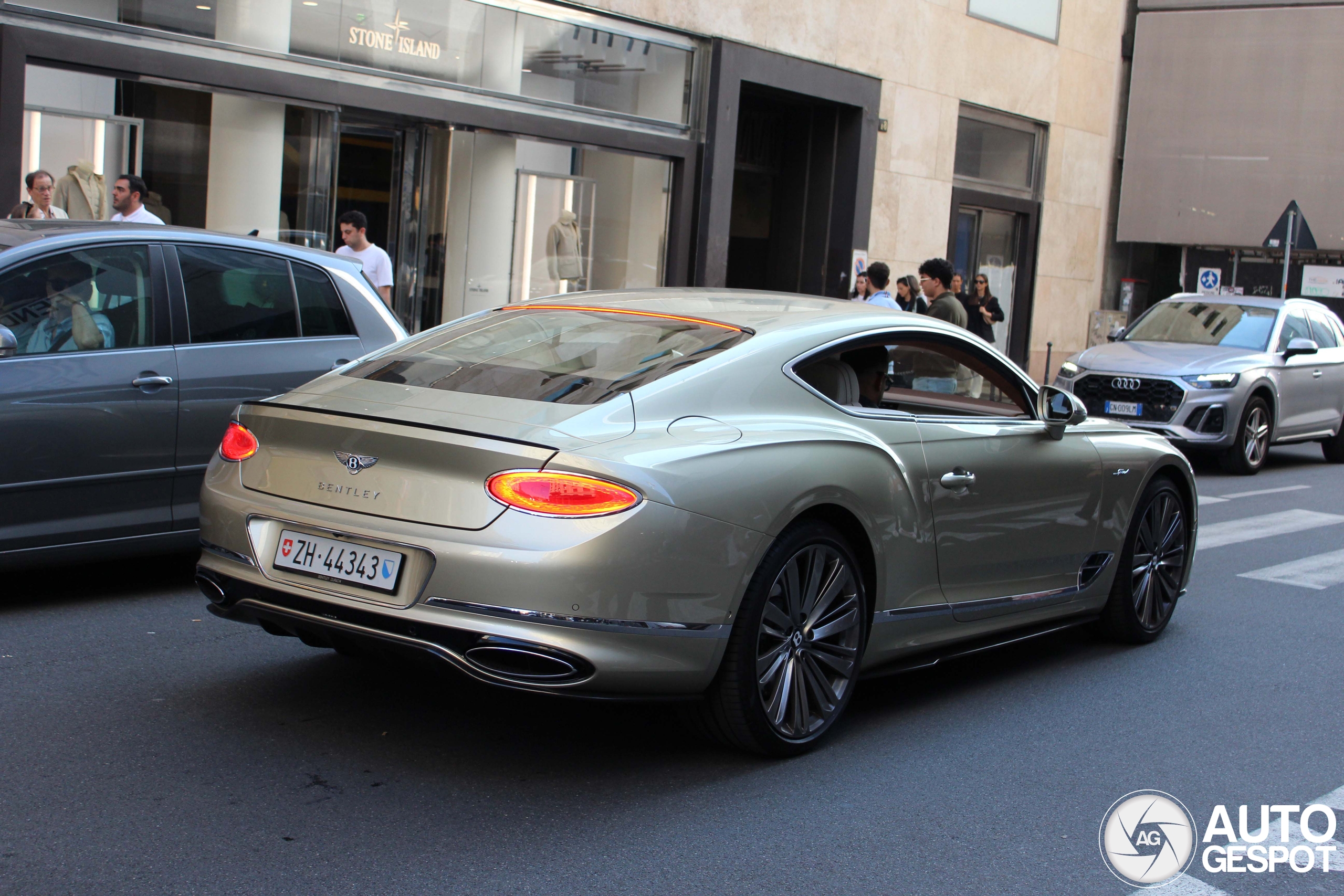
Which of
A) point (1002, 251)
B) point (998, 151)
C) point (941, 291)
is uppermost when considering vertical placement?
point (998, 151)

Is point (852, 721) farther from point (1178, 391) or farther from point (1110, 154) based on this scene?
point (1110, 154)

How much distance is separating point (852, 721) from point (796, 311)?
1468 mm

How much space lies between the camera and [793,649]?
4375mm

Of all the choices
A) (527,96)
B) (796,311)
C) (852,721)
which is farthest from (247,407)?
(527,96)

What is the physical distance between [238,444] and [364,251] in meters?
8.08

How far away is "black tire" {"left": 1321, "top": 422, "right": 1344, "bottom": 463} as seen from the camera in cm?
1573

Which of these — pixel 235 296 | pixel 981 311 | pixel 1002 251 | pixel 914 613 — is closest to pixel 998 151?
pixel 1002 251

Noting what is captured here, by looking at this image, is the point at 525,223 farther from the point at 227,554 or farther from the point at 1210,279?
the point at 1210,279

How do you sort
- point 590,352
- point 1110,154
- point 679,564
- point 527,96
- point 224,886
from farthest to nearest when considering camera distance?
point 1110,154 < point 527,96 < point 590,352 < point 679,564 < point 224,886

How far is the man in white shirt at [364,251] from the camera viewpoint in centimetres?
1208

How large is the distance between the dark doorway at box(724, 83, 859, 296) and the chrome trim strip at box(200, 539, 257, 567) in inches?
579

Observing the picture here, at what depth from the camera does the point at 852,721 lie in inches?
195

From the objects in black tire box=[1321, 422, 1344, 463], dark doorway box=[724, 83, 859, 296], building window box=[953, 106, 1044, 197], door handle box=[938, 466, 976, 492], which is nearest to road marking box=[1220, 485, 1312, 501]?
black tire box=[1321, 422, 1344, 463]

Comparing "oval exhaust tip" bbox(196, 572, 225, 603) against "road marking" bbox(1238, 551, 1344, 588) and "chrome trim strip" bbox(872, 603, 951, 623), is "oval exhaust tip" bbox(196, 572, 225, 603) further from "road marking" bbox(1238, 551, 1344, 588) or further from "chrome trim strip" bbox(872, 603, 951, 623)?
"road marking" bbox(1238, 551, 1344, 588)
